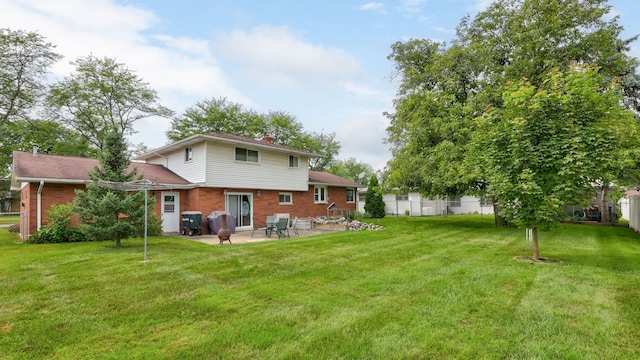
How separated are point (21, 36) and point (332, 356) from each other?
29194 millimetres

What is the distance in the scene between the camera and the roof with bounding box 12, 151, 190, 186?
451 inches

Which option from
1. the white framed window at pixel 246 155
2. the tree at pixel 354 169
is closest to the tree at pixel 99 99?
the white framed window at pixel 246 155

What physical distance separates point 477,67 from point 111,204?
17.3 meters

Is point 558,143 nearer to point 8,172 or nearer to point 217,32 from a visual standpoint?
point 217,32

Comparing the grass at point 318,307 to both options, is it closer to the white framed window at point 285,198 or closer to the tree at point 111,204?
the tree at point 111,204

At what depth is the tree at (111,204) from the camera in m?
9.05

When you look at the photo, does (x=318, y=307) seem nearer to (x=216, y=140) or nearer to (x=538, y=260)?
(x=538, y=260)

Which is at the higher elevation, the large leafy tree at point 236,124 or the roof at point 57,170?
the large leafy tree at point 236,124

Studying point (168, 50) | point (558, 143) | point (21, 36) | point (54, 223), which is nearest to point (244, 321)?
point (558, 143)

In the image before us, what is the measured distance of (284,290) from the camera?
17.0 feet

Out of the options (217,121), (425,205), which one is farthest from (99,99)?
(425,205)

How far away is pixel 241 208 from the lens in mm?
16016

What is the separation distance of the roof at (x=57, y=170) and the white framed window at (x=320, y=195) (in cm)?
842

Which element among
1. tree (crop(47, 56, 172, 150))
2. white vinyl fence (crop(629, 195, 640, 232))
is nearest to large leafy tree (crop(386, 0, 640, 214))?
white vinyl fence (crop(629, 195, 640, 232))
